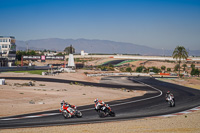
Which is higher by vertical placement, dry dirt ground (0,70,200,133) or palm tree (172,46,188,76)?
palm tree (172,46,188,76)

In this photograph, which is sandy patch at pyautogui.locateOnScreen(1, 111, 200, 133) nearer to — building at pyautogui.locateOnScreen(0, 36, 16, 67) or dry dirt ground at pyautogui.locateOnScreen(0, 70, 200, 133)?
dry dirt ground at pyautogui.locateOnScreen(0, 70, 200, 133)

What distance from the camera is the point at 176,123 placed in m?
18.8

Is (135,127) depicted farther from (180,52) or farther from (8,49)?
(8,49)

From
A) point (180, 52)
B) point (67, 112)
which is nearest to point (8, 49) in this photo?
point (180, 52)

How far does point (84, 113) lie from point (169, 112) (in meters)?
8.47

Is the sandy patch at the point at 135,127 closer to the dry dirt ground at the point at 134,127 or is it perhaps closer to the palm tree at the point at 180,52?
the dry dirt ground at the point at 134,127

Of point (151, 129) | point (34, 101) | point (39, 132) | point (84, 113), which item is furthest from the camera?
point (34, 101)

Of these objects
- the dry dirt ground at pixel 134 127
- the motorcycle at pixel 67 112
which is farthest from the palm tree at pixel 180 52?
the motorcycle at pixel 67 112

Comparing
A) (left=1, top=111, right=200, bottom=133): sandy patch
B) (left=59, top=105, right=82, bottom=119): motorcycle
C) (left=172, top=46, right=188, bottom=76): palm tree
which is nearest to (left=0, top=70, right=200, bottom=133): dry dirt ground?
(left=1, top=111, right=200, bottom=133): sandy patch

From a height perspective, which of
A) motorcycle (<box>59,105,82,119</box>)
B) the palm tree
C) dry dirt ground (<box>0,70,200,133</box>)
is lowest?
dry dirt ground (<box>0,70,200,133</box>)

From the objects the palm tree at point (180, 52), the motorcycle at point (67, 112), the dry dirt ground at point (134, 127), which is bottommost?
the dry dirt ground at point (134, 127)

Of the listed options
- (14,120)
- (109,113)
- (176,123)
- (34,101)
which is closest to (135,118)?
(109,113)

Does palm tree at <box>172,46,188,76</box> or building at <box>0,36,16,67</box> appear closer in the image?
palm tree at <box>172,46,188,76</box>

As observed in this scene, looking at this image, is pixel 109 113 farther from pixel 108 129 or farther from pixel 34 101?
pixel 34 101
